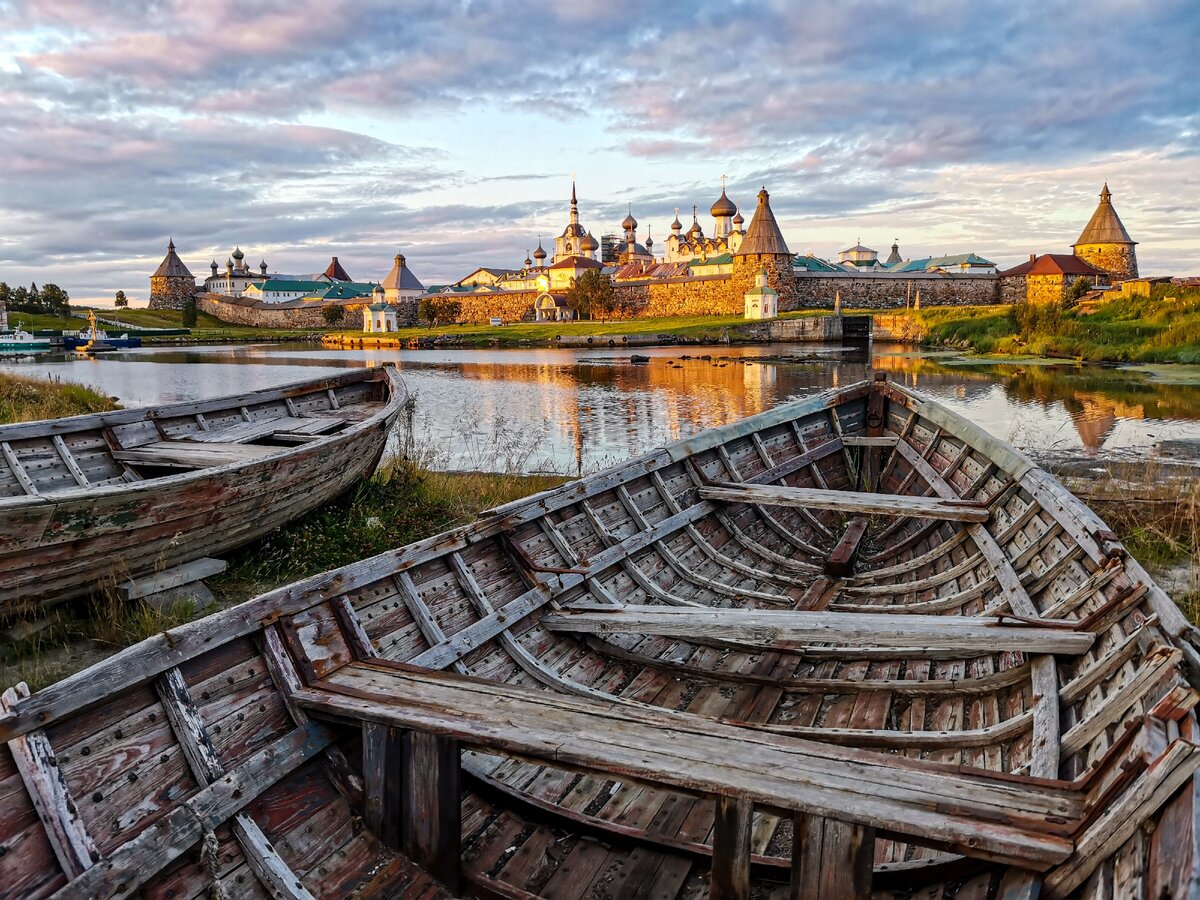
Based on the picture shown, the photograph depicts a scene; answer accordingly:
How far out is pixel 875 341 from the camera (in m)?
60.0

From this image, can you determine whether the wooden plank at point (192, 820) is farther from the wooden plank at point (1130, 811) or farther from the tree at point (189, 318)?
the tree at point (189, 318)

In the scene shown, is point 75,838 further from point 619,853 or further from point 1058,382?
point 1058,382

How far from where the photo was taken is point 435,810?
290 cm

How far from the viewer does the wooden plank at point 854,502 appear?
632 centimetres

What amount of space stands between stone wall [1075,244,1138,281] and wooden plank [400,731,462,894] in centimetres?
9509

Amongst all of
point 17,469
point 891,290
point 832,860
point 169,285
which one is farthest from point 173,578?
point 169,285

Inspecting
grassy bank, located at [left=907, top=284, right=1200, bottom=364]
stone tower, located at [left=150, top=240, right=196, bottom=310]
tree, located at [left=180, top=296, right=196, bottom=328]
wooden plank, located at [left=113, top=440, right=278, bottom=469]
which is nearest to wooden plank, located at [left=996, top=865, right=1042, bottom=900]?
wooden plank, located at [left=113, top=440, right=278, bottom=469]

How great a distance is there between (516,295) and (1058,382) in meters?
83.6

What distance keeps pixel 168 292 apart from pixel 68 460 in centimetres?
13523

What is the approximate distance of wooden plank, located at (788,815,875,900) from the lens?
2410mm

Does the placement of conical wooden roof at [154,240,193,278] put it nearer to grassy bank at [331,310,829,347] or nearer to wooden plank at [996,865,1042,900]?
grassy bank at [331,310,829,347]

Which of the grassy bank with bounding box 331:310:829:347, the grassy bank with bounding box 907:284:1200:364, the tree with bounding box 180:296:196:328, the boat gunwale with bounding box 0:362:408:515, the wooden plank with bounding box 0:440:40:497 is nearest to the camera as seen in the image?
the boat gunwale with bounding box 0:362:408:515

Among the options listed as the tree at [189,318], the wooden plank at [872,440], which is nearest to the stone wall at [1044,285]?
the wooden plank at [872,440]

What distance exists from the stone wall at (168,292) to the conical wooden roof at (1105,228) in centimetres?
12305
